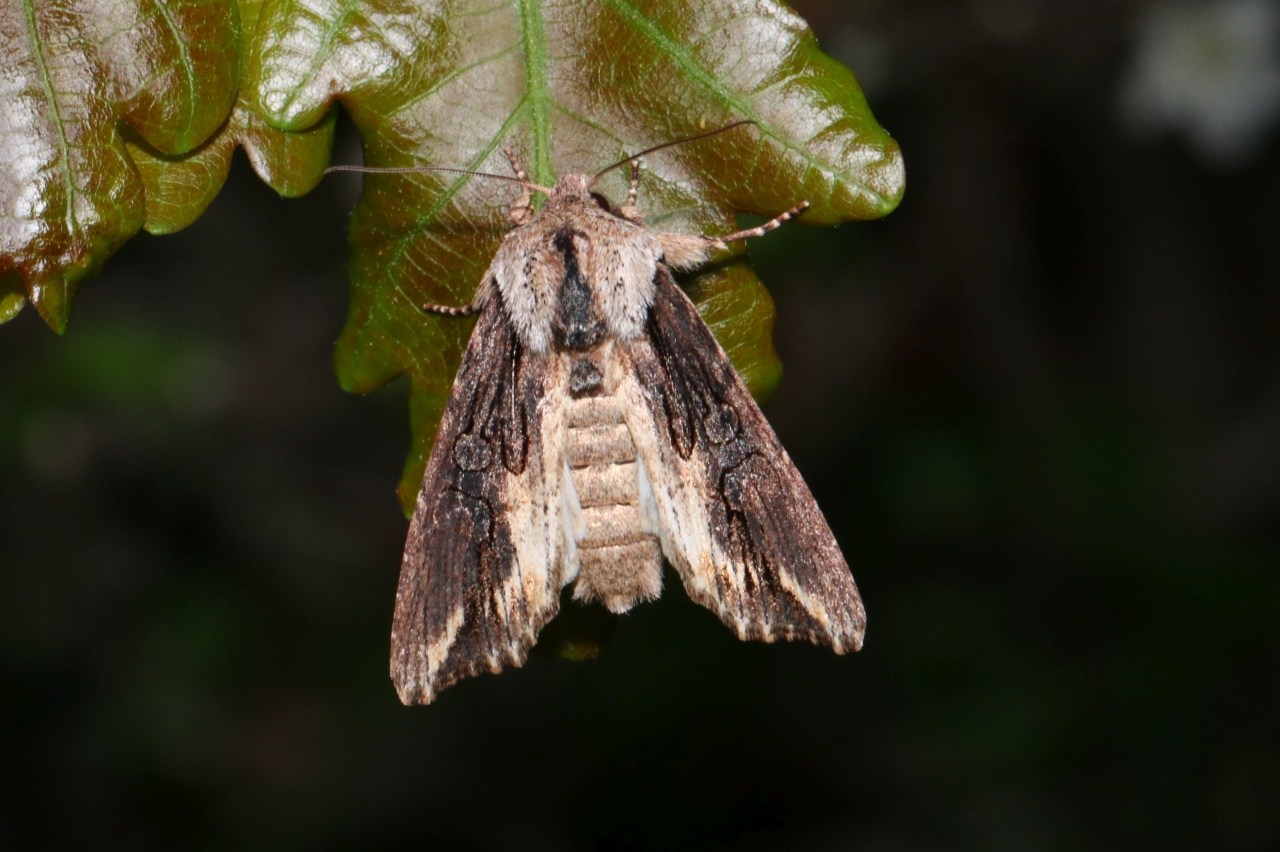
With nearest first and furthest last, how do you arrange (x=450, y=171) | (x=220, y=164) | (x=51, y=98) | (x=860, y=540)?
1. (x=51, y=98)
2. (x=220, y=164)
3. (x=450, y=171)
4. (x=860, y=540)

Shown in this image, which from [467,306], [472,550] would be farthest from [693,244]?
[472,550]

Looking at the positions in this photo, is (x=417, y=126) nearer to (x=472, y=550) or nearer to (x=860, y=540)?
(x=472, y=550)

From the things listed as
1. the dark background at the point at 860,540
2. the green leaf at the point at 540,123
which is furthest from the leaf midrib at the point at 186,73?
the dark background at the point at 860,540

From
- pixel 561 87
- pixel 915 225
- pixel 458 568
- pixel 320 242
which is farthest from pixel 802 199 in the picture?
pixel 320 242

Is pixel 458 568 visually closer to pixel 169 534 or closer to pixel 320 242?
pixel 169 534

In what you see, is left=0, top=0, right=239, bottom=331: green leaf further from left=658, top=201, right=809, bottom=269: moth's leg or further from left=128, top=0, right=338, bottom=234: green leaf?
left=658, top=201, right=809, bottom=269: moth's leg

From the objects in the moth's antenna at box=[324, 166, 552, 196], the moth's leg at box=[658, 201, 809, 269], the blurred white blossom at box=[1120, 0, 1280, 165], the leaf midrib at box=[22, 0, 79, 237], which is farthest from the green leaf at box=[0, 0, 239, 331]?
the blurred white blossom at box=[1120, 0, 1280, 165]
